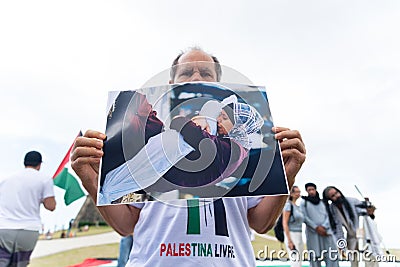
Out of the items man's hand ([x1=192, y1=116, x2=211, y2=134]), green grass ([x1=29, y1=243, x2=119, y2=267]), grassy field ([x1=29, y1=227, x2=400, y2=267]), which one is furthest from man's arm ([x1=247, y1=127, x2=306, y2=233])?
green grass ([x1=29, y1=243, x2=119, y2=267])

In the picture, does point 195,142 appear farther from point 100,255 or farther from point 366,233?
point 100,255

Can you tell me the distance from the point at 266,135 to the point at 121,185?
235mm

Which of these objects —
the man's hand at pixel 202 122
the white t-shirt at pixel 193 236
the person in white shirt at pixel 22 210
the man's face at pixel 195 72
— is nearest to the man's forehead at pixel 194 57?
the man's face at pixel 195 72

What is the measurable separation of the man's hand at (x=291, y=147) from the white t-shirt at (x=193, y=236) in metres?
0.13

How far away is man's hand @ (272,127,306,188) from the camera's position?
608 millimetres

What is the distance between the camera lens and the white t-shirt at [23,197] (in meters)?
2.23

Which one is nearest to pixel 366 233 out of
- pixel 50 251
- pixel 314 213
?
pixel 314 213

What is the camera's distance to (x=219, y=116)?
2.02ft

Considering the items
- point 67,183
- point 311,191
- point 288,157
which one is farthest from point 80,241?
point 288,157

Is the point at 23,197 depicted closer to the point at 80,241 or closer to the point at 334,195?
the point at 334,195

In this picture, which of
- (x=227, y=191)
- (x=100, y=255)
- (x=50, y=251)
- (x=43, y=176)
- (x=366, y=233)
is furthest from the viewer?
(x=100, y=255)

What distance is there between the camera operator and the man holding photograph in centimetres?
262

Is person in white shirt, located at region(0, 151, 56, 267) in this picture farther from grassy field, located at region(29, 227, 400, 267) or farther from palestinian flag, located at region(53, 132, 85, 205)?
grassy field, located at region(29, 227, 400, 267)

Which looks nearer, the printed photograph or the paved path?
the printed photograph
